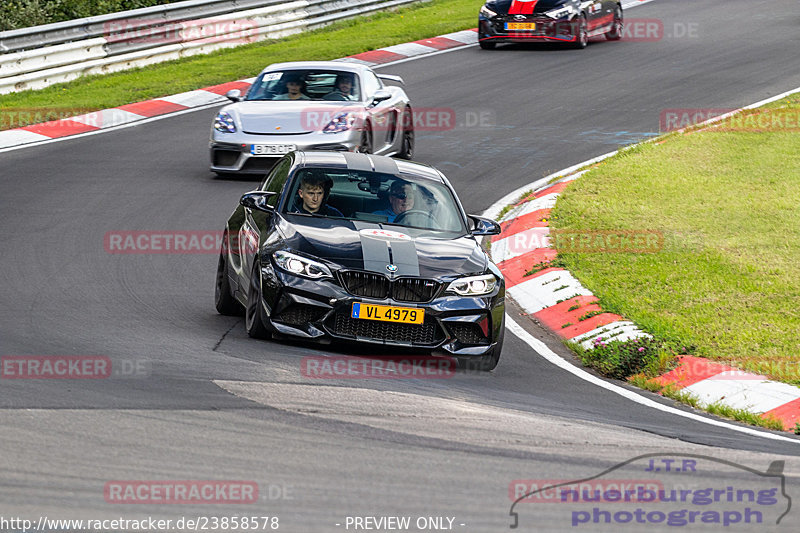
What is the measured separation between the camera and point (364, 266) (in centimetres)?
863

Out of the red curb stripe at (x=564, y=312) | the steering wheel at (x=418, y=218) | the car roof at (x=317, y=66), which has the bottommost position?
the red curb stripe at (x=564, y=312)

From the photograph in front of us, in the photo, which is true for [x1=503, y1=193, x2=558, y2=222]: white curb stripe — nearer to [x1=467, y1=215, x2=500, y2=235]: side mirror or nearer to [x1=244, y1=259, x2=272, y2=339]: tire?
[x1=467, y1=215, x2=500, y2=235]: side mirror

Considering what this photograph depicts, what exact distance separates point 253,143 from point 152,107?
597 centimetres

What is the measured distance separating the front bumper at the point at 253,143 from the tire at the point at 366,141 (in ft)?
0.30

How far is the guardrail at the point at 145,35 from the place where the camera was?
2131cm

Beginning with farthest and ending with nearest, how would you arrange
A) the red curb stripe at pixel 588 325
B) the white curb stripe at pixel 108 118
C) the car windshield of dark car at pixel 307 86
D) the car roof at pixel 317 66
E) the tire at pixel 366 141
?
→ the white curb stripe at pixel 108 118 < the car roof at pixel 317 66 < the car windshield of dark car at pixel 307 86 < the tire at pixel 366 141 < the red curb stripe at pixel 588 325

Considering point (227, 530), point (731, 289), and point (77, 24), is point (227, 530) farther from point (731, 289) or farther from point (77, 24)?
point (77, 24)

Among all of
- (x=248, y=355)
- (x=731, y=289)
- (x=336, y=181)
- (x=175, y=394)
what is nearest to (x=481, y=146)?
(x=731, y=289)

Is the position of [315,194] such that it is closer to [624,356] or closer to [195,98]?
Result: [624,356]

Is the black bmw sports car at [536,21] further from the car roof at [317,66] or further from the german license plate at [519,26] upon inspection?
the car roof at [317,66]

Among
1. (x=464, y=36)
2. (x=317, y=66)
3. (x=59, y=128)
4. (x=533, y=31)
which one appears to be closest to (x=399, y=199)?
(x=317, y=66)

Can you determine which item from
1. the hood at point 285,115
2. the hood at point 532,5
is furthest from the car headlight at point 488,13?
the hood at point 285,115

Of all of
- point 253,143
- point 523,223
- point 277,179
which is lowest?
point 523,223

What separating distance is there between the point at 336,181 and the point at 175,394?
3328 millimetres
